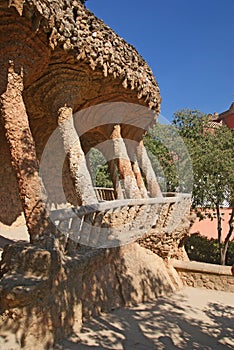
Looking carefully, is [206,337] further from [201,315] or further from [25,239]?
[25,239]

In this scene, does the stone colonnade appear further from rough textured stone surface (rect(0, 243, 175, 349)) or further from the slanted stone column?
the slanted stone column

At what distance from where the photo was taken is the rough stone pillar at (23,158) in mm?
3771

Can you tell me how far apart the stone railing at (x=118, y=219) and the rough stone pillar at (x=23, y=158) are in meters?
0.21

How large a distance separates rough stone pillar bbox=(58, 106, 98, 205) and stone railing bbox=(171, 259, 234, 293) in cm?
293

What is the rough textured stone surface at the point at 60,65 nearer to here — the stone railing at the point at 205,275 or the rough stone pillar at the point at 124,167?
the rough stone pillar at the point at 124,167

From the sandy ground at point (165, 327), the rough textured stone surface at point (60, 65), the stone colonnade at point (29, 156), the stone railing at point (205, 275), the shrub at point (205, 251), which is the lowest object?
the sandy ground at point (165, 327)

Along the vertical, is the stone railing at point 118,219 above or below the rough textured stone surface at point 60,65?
below

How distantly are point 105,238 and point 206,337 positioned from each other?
1944 mm

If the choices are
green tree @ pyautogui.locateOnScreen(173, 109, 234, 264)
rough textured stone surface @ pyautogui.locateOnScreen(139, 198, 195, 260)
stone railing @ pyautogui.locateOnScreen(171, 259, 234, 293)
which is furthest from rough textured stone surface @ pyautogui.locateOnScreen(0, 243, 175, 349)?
green tree @ pyautogui.locateOnScreen(173, 109, 234, 264)

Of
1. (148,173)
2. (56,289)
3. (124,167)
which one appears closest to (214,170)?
(148,173)

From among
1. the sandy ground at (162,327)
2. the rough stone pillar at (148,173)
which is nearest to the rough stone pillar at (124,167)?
the rough stone pillar at (148,173)

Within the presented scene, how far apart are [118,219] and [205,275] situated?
2869 millimetres

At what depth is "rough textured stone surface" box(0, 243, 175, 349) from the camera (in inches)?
111

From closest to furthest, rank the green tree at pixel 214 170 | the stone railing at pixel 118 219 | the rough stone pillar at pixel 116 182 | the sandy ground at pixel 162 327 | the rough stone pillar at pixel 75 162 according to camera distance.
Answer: the sandy ground at pixel 162 327 → the stone railing at pixel 118 219 → the rough stone pillar at pixel 75 162 → the rough stone pillar at pixel 116 182 → the green tree at pixel 214 170
